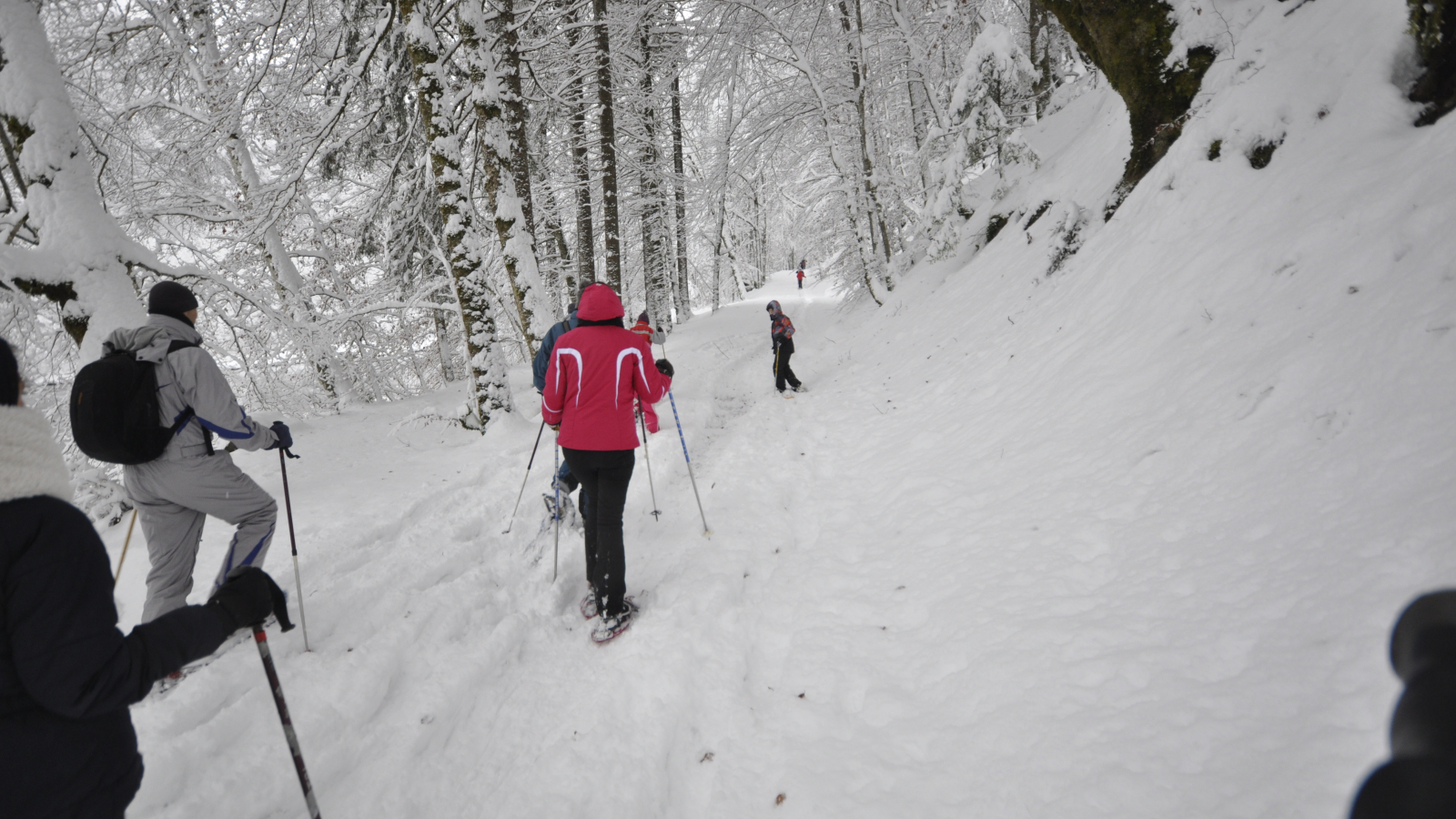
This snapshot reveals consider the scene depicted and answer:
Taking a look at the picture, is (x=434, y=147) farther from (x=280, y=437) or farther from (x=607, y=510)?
(x=607, y=510)

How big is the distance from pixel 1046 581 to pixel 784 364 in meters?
6.11

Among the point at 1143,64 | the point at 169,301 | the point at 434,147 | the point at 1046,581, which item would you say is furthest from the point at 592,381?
the point at 1143,64

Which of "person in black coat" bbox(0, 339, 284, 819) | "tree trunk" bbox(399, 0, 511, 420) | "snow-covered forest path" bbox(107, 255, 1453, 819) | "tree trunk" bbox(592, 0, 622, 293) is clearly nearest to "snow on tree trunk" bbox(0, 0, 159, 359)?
"snow-covered forest path" bbox(107, 255, 1453, 819)

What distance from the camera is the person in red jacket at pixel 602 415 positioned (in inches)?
133

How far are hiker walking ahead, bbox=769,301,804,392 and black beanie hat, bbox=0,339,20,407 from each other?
24.6 ft

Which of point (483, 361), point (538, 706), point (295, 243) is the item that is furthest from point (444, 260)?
point (538, 706)

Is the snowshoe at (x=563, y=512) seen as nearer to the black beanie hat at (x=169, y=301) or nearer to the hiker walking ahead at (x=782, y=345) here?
the black beanie hat at (x=169, y=301)

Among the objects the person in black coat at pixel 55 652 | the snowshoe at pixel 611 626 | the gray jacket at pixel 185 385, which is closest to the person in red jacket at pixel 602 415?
the snowshoe at pixel 611 626

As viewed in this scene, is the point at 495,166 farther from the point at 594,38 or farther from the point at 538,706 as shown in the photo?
the point at 538,706

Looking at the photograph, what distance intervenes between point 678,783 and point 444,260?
812 cm

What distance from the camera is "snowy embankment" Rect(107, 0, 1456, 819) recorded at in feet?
6.41

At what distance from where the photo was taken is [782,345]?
8547 millimetres

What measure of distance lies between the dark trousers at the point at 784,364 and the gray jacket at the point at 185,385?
6618mm

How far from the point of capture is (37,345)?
5.21 m
